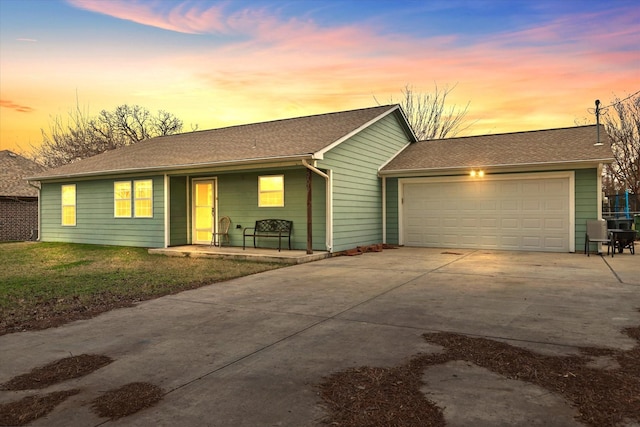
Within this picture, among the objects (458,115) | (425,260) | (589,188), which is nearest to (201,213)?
(425,260)

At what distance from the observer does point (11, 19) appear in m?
11.8

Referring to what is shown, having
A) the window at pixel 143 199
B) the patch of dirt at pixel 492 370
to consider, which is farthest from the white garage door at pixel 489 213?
the patch of dirt at pixel 492 370

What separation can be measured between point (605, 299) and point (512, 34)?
31.5 ft

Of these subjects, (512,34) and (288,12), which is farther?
(512,34)

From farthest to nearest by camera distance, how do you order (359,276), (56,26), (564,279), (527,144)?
(527,144), (56,26), (359,276), (564,279)

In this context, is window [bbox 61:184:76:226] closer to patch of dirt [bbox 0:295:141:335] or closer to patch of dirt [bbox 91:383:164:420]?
patch of dirt [bbox 0:295:141:335]

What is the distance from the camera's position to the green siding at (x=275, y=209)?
11.6 meters

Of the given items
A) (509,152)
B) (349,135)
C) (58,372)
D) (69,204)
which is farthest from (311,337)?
(69,204)

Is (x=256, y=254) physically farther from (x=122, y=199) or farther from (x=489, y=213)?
(x=489, y=213)

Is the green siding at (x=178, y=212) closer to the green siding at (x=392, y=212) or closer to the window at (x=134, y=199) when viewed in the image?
the window at (x=134, y=199)

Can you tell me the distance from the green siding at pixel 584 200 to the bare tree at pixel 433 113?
1715 cm

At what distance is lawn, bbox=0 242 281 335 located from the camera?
5422mm

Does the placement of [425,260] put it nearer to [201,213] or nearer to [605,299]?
[605,299]

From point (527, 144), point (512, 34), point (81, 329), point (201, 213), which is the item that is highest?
point (512, 34)
